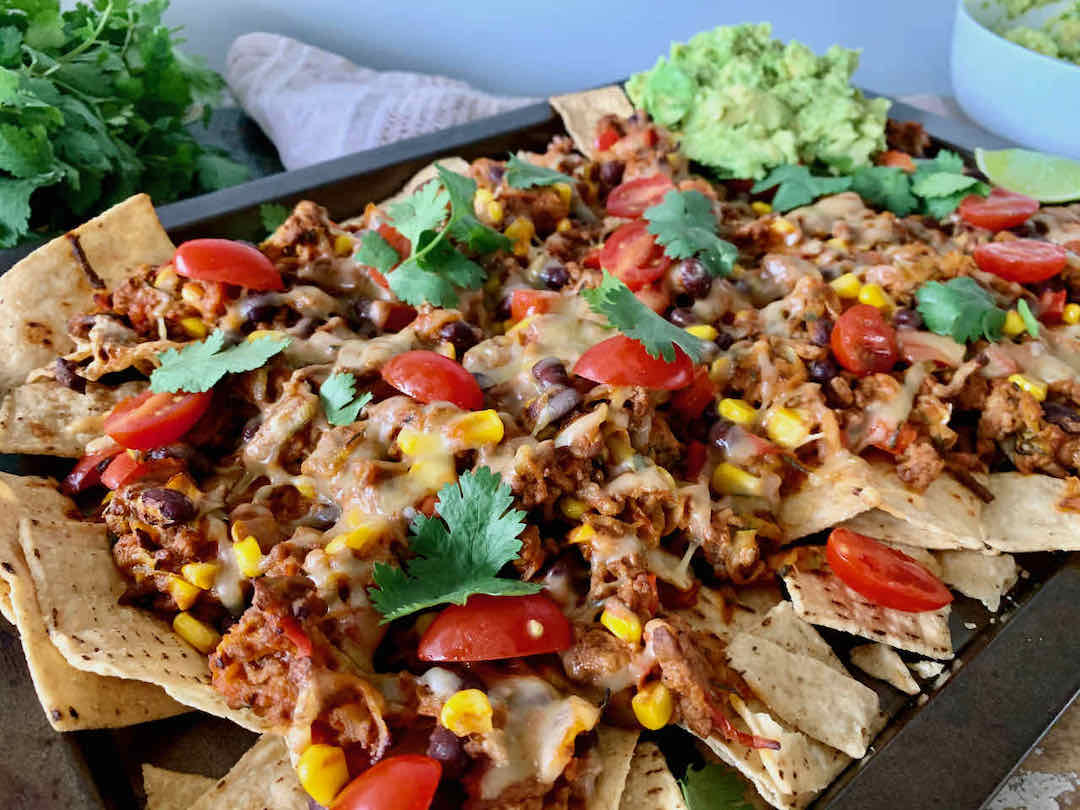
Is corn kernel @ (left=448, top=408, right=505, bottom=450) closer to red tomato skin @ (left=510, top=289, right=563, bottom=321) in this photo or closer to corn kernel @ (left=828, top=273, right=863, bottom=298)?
red tomato skin @ (left=510, top=289, right=563, bottom=321)

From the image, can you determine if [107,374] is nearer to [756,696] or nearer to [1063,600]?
[756,696]

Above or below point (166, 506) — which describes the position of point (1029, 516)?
below

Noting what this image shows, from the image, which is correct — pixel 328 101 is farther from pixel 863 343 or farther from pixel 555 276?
pixel 863 343

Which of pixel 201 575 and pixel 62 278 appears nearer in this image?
pixel 201 575

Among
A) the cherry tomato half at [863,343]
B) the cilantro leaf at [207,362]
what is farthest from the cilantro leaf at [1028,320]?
the cilantro leaf at [207,362]

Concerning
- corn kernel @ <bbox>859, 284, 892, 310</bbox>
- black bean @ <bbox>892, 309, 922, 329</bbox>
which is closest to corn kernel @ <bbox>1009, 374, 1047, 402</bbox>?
black bean @ <bbox>892, 309, 922, 329</bbox>

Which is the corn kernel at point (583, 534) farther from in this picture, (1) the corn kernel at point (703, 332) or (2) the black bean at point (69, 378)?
(2) the black bean at point (69, 378)

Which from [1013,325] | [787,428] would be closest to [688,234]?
[787,428]
